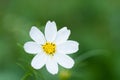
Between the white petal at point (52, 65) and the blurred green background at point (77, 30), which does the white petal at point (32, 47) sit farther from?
the blurred green background at point (77, 30)

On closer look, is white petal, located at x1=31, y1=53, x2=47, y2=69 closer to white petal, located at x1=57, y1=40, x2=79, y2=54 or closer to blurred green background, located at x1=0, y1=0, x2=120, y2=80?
white petal, located at x1=57, y1=40, x2=79, y2=54

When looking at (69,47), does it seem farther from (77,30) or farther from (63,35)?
(77,30)

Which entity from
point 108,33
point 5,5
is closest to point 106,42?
point 108,33

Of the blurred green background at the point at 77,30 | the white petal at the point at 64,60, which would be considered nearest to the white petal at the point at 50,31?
the white petal at the point at 64,60

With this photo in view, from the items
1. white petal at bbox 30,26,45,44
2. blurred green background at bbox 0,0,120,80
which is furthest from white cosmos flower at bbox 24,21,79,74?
blurred green background at bbox 0,0,120,80

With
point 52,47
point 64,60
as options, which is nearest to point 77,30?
point 52,47

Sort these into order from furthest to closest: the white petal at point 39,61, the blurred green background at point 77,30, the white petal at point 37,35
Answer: the blurred green background at point 77,30
the white petal at point 37,35
the white petal at point 39,61

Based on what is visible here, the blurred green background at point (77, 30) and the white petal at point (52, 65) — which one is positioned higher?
the blurred green background at point (77, 30)

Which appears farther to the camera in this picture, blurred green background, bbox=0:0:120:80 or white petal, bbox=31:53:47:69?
blurred green background, bbox=0:0:120:80
